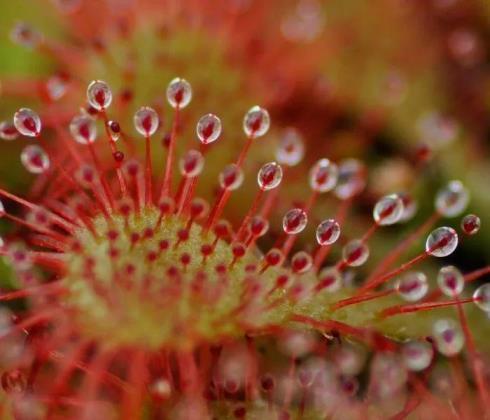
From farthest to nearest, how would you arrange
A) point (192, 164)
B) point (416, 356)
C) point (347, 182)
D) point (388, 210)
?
point (347, 182) → point (388, 210) → point (192, 164) → point (416, 356)

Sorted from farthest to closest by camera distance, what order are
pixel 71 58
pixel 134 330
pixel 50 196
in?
pixel 71 58
pixel 50 196
pixel 134 330

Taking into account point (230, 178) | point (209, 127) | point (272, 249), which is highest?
point (209, 127)

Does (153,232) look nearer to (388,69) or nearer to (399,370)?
(399,370)

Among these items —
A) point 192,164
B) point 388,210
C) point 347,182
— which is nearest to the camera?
point 192,164

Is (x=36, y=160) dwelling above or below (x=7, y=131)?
below

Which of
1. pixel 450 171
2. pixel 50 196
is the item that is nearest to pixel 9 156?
pixel 50 196

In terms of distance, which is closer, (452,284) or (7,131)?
(452,284)

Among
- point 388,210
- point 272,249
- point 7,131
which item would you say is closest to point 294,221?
point 272,249

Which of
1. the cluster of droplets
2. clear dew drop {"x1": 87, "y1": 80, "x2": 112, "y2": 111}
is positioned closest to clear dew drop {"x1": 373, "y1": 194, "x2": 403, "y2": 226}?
the cluster of droplets

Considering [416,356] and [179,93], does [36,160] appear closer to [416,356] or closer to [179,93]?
[179,93]
